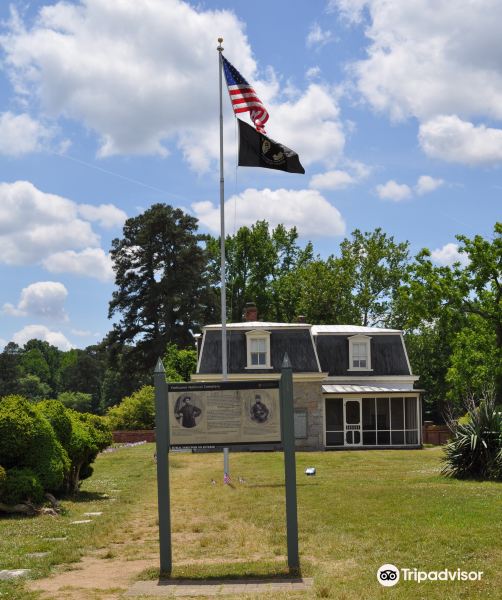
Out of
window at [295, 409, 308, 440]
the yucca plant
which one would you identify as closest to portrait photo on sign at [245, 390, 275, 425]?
the yucca plant

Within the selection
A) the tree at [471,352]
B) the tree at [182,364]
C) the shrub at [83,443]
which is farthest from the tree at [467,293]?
the shrub at [83,443]

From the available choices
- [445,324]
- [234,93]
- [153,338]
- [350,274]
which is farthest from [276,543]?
[153,338]

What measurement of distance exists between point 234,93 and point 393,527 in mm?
12279

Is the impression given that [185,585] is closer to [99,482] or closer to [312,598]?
[312,598]

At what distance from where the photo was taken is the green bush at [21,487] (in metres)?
13.8

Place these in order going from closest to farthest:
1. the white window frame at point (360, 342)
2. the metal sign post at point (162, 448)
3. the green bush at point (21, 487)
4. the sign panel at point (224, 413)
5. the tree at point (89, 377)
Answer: the metal sign post at point (162, 448), the sign panel at point (224, 413), the green bush at point (21, 487), the white window frame at point (360, 342), the tree at point (89, 377)

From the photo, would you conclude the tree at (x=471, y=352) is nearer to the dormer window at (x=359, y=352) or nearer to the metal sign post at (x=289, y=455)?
the dormer window at (x=359, y=352)

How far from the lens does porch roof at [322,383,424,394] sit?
3678 cm

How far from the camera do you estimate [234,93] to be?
1981 centimetres

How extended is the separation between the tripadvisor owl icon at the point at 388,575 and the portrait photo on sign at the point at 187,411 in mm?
2856

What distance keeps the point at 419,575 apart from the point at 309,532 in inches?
136

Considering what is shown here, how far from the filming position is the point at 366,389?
3762 centimetres

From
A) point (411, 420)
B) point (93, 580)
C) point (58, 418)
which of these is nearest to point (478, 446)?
point (58, 418)

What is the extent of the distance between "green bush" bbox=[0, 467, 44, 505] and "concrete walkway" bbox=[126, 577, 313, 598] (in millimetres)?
5732
